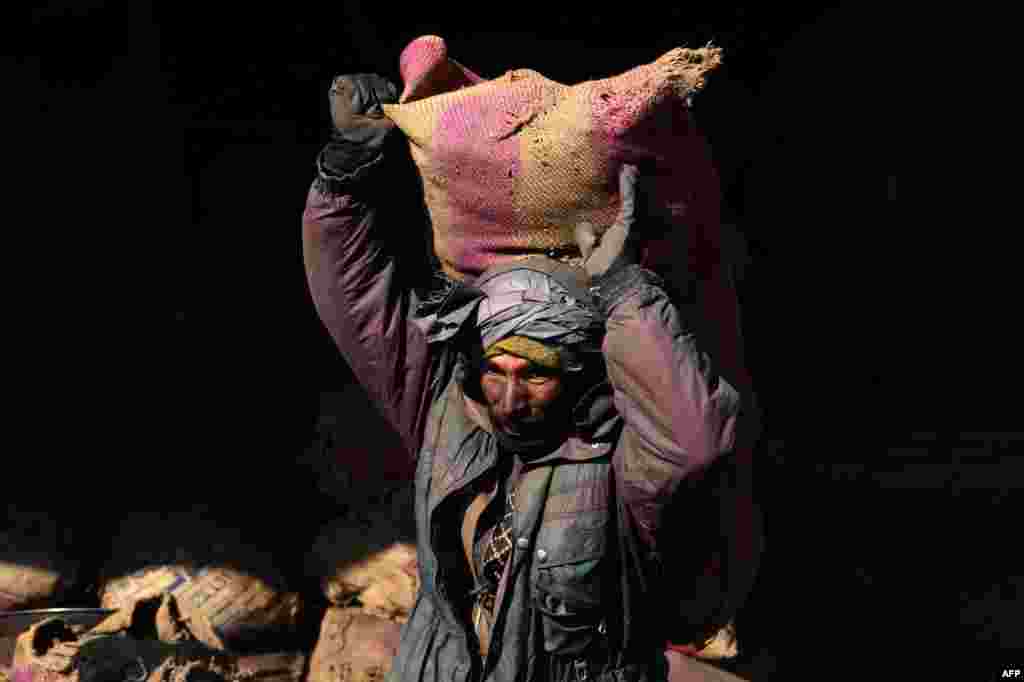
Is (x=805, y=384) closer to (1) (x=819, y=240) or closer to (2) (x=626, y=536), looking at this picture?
(1) (x=819, y=240)

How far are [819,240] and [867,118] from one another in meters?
0.47

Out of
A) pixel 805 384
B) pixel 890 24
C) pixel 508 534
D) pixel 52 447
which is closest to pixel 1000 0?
pixel 890 24

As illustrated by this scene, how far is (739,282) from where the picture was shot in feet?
14.7

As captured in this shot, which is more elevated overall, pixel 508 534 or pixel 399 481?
pixel 508 534

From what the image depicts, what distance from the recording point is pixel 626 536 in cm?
229

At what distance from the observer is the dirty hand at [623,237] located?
7.04 feet

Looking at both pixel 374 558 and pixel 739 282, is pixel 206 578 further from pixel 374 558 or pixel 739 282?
pixel 739 282

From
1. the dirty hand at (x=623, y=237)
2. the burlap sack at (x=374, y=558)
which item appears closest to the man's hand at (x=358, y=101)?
the dirty hand at (x=623, y=237)

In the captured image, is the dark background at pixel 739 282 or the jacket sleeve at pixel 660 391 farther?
the dark background at pixel 739 282

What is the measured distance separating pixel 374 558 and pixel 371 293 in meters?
2.07

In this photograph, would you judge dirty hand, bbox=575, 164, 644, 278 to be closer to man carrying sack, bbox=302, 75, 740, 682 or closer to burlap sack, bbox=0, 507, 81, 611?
man carrying sack, bbox=302, 75, 740, 682

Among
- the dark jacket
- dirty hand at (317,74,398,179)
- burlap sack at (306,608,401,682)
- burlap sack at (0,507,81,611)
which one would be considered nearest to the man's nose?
the dark jacket

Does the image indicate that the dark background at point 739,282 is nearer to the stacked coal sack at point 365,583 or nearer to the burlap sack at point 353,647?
the stacked coal sack at point 365,583

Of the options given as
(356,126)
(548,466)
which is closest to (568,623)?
(548,466)
